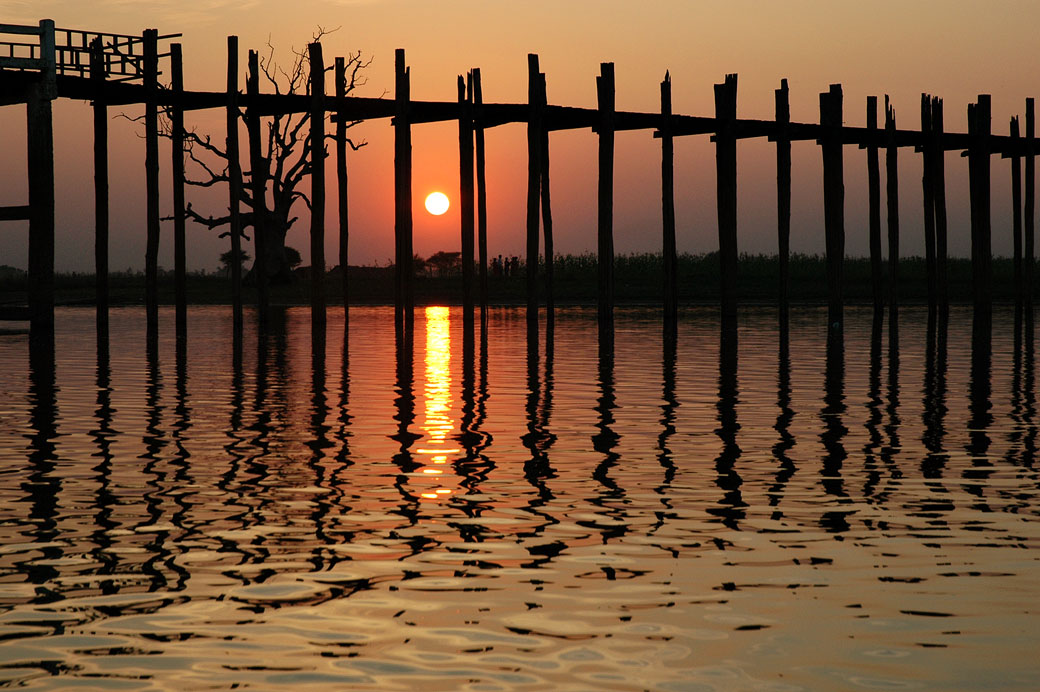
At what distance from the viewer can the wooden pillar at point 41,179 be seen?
23334mm

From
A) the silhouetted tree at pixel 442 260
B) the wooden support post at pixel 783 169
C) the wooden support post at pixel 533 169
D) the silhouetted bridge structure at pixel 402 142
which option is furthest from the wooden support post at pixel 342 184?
the silhouetted tree at pixel 442 260

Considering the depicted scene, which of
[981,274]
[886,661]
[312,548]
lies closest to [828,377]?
[312,548]

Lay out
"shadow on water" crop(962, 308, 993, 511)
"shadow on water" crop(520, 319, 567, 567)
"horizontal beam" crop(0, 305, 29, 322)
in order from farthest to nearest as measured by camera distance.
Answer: "horizontal beam" crop(0, 305, 29, 322) < "shadow on water" crop(962, 308, 993, 511) < "shadow on water" crop(520, 319, 567, 567)

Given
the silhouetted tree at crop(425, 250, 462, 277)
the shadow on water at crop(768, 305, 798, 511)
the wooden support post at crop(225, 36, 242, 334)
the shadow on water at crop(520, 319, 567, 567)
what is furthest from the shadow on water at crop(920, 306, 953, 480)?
the silhouetted tree at crop(425, 250, 462, 277)

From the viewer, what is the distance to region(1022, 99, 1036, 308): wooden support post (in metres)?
32.0

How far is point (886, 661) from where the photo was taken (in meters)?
4.41

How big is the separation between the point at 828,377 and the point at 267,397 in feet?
22.3

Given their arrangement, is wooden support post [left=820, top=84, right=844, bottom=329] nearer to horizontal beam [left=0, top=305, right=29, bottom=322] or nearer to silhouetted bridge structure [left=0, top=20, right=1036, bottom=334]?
silhouetted bridge structure [left=0, top=20, right=1036, bottom=334]

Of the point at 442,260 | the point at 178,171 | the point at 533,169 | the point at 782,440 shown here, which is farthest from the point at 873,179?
the point at 442,260

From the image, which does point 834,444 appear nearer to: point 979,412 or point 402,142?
point 979,412

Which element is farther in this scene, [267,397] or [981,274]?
[981,274]

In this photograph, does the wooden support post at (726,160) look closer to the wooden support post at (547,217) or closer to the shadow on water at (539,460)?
the wooden support post at (547,217)

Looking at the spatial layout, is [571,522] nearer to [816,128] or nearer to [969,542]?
[969,542]

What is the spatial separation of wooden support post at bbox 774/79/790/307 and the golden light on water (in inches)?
288
